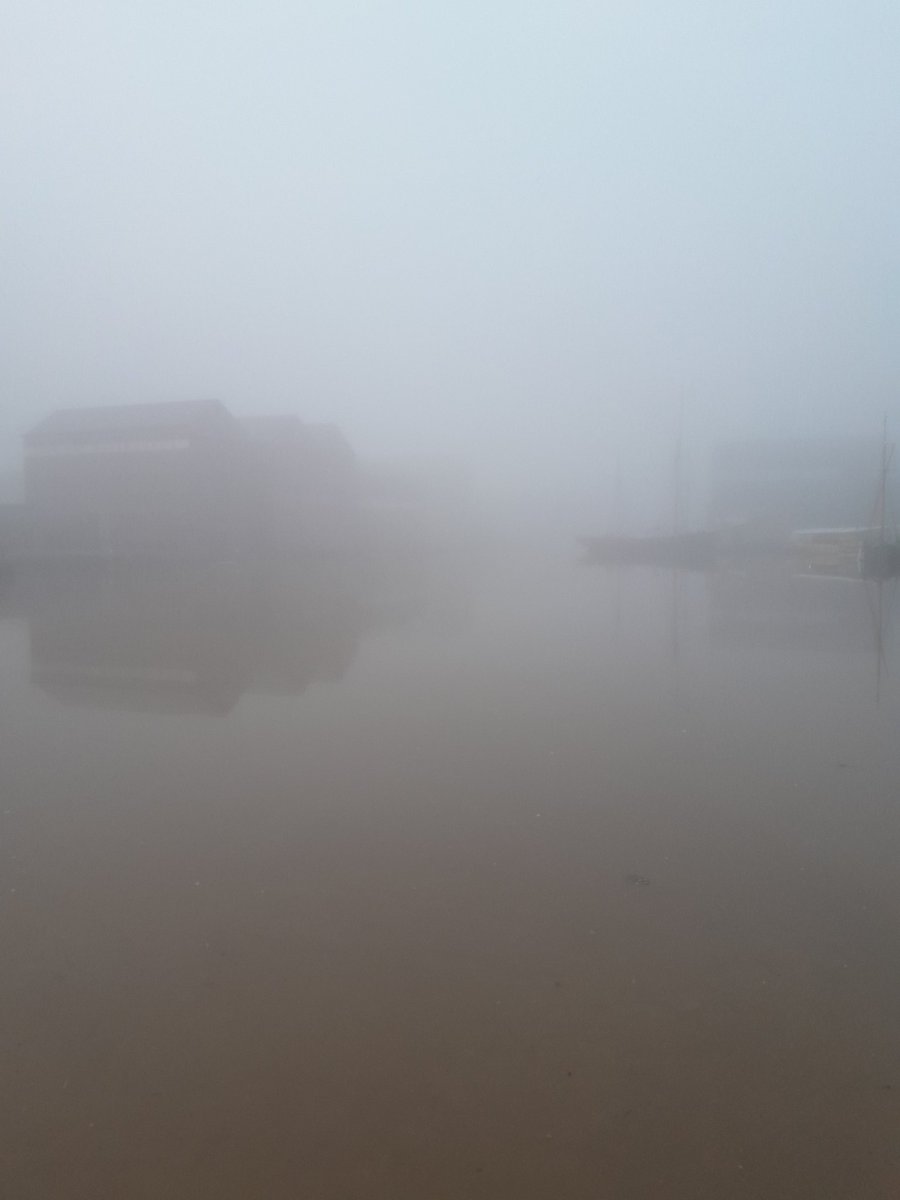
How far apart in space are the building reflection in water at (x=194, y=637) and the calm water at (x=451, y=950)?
60 centimetres

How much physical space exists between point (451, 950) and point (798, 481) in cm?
4355

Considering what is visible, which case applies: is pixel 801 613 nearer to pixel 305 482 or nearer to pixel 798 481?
pixel 305 482

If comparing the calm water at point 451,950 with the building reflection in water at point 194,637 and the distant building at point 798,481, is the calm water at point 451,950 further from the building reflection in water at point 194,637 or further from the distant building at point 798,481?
the distant building at point 798,481

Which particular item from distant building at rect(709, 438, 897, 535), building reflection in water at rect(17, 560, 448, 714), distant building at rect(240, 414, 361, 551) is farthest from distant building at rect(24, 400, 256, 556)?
distant building at rect(709, 438, 897, 535)

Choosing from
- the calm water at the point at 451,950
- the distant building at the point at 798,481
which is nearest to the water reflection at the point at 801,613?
the calm water at the point at 451,950

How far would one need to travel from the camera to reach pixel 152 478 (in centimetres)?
2823

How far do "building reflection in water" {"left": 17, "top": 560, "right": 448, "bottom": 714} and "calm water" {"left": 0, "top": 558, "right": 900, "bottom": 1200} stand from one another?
60cm

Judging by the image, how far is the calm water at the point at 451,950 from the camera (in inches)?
61.2

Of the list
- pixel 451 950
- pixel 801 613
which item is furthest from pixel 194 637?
pixel 801 613

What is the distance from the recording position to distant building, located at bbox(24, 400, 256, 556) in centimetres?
2744

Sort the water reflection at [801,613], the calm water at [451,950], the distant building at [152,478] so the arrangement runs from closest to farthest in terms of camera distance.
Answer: the calm water at [451,950] < the water reflection at [801,613] < the distant building at [152,478]

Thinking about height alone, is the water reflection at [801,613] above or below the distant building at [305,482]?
below

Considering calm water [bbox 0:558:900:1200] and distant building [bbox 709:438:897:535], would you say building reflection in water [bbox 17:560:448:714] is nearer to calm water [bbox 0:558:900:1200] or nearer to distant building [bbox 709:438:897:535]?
calm water [bbox 0:558:900:1200]

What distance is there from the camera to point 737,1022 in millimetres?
1916
